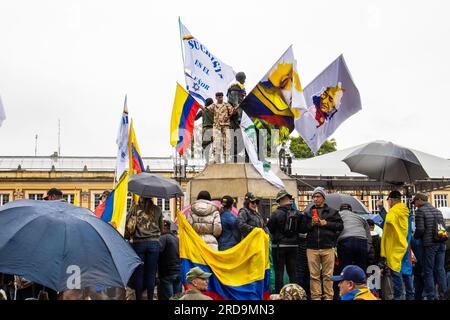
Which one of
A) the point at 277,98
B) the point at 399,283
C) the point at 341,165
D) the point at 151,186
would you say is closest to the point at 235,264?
the point at 151,186

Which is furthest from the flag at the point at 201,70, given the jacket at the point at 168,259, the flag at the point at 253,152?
the jacket at the point at 168,259

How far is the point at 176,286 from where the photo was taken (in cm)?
1199

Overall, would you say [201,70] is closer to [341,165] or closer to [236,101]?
[236,101]

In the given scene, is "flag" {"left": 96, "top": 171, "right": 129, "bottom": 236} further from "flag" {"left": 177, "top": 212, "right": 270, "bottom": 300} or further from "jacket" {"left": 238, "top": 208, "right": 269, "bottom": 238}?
"jacket" {"left": 238, "top": 208, "right": 269, "bottom": 238}

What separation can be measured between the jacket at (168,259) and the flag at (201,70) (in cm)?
979

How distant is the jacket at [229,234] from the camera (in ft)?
36.3

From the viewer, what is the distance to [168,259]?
37.7 ft

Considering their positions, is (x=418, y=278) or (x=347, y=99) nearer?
(x=418, y=278)

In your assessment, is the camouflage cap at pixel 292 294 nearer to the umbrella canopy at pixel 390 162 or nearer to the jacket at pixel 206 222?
the jacket at pixel 206 222

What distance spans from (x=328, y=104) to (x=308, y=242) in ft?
19.1
